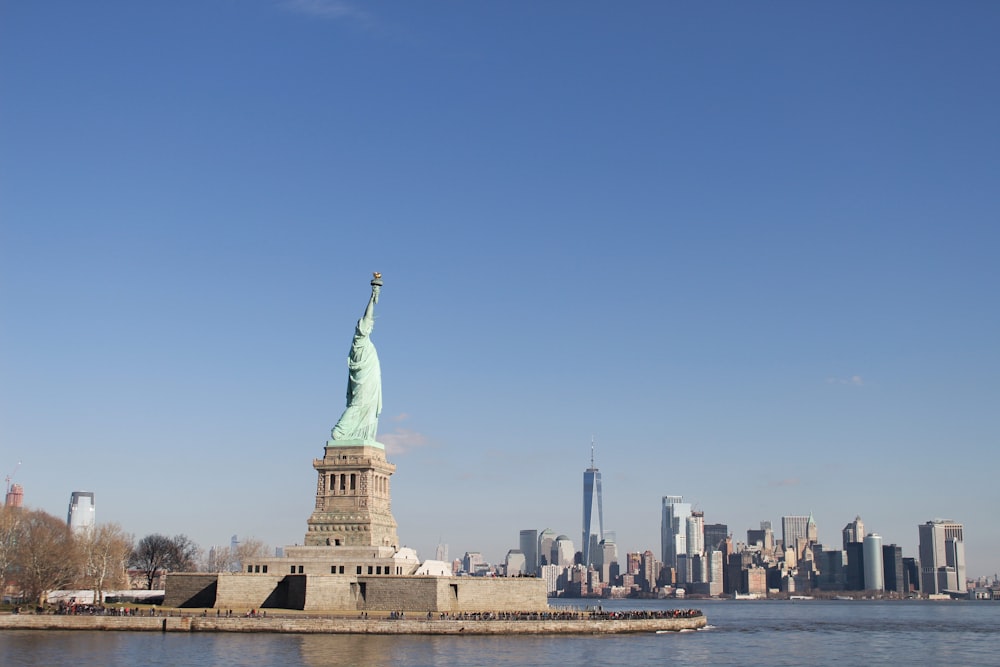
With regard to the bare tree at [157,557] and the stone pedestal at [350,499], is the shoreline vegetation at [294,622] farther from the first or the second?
the bare tree at [157,557]

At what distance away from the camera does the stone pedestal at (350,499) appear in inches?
3846

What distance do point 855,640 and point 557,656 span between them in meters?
46.5

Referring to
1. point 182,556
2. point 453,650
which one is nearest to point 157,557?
point 182,556

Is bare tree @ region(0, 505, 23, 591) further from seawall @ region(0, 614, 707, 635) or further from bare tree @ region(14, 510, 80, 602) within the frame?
seawall @ region(0, 614, 707, 635)

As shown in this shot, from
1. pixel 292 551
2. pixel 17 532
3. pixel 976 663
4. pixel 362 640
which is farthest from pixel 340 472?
pixel 976 663

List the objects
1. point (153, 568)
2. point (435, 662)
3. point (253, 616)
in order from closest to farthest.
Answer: point (435, 662) → point (253, 616) → point (153, 568)

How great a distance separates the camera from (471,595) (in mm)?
90812

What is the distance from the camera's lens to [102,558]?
346ft

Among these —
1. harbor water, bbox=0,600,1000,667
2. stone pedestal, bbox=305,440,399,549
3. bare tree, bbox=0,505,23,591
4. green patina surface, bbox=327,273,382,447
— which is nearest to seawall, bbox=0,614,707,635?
harbor water, bbox=0,600,1000,667

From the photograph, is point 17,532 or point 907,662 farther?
point 17,532

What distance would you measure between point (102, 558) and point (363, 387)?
3095 cm

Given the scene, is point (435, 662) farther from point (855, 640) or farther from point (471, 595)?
point (855, 640)

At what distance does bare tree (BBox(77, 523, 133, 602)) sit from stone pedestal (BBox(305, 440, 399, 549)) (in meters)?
22.3

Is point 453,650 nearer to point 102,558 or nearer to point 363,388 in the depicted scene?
point 363,388
